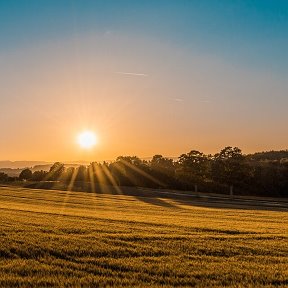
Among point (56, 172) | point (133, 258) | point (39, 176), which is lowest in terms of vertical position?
point (133, 258)

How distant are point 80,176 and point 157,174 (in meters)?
20.8

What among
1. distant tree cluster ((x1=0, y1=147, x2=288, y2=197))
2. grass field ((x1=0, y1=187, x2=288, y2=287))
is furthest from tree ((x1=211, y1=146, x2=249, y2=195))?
grass field ((x1=0, y1=187, x2=288, y2=287))

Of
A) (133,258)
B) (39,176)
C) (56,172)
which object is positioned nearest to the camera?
(133,258)

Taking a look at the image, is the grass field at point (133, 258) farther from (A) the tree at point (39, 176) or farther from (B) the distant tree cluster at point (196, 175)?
(A) the tree at point (39, 176)

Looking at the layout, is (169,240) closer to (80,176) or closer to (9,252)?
(9,252)

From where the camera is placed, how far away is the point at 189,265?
1334 cm

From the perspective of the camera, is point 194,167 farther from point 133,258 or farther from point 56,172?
point 133,258

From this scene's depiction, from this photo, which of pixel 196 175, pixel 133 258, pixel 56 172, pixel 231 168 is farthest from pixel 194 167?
pixel 133 258

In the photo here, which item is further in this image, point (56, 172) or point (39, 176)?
point (56, 172)

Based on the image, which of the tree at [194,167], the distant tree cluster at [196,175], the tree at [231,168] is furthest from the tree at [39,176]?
the tree at [231,168]

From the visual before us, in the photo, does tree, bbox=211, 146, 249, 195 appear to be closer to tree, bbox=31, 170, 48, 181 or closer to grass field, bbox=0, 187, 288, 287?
tree, bbox=31, 170, 48, 181

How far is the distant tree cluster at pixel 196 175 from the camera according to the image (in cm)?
9456

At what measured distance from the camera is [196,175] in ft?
333

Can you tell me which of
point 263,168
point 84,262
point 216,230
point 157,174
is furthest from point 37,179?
point 84,262
